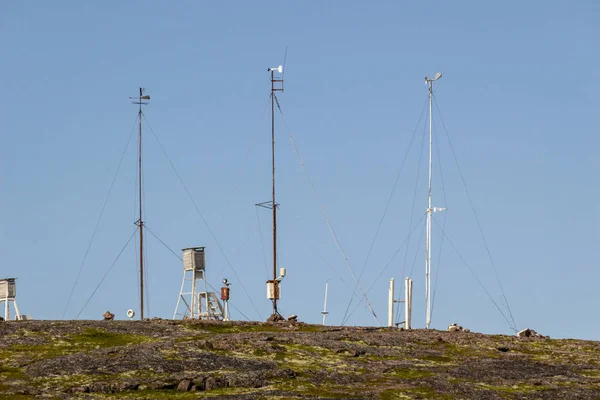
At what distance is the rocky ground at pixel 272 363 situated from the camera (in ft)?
272

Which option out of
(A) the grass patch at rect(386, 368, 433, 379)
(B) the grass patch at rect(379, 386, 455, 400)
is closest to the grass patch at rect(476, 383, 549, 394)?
(A) the grass patch at rect(386, 368, 433, 379)

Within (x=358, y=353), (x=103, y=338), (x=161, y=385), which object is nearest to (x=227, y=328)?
(x=103, y=338)

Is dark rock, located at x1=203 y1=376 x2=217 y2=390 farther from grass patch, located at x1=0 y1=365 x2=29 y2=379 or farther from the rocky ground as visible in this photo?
grass patch, located at x1=0 y1=365 x2=29 y2=379

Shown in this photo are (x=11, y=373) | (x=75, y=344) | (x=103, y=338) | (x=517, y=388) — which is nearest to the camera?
(x=11, y=373)

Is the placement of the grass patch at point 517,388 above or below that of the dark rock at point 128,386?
below

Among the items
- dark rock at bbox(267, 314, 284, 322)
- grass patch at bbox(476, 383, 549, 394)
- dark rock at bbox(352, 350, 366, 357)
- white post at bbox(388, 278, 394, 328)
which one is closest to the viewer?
grass patch at bbox(476, 383, 549, 394)

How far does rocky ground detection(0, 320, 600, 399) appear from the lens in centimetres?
8294

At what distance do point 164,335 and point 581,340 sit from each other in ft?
131

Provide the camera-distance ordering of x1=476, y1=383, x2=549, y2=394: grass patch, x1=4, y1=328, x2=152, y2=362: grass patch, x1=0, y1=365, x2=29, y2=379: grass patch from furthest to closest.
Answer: x1=4, y1=328, x2=152, y2=362: grass patch → x1=476, y1=383, x2=549, y2=394: grass patch → x1=0, y1=365, x2=29, y2=379: grass patch

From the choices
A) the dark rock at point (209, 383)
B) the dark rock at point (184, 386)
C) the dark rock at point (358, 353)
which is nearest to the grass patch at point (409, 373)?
the dark rock at point (358, 353)

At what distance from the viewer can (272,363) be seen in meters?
91.9

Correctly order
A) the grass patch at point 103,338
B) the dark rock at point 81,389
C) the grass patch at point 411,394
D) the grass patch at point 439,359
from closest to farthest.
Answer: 1. the dark rock at point 81,389
2. the grass patch at point 411,394
3. the grass patch at point 103,338
4. the grass patch at point 439,359

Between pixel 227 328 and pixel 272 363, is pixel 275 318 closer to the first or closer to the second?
→ pixel 227 328

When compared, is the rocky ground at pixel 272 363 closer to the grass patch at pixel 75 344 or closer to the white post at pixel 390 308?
the grass patch at pixel 75 344
